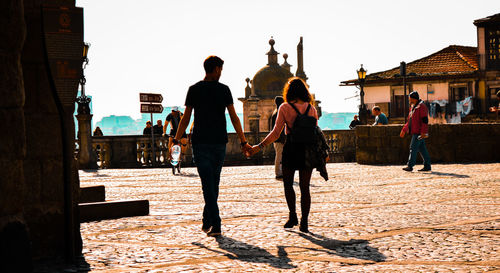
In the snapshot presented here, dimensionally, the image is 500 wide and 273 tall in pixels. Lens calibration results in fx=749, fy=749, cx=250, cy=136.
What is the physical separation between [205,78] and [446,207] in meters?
3.68

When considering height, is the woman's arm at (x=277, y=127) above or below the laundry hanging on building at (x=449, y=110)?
below

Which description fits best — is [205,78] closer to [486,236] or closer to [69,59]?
[69,59]

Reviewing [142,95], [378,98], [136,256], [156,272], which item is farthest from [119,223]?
[378,98]

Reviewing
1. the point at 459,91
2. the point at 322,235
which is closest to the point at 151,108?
the point at 322,235

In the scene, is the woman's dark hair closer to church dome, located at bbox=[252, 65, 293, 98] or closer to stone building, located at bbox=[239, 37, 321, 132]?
stone building, located at bbox=[239, 37, 321, 132]

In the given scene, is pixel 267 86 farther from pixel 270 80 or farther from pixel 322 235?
pixel 322 235

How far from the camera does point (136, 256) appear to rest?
5.96 meters

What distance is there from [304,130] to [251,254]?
6.19ft

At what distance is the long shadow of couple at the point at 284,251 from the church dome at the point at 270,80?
187 feet

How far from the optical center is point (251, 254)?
19.7 ft

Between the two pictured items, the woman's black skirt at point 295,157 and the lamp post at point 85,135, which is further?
the lamp post at point 85,135

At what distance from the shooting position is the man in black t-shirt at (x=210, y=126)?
23.5ft

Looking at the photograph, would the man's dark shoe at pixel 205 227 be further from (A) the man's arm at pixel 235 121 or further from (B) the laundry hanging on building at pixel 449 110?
(B) the laundry hanging on building at pixel 449 110

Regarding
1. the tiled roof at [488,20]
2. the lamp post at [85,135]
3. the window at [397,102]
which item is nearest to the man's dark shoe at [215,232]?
the lamp post at [85,135]
